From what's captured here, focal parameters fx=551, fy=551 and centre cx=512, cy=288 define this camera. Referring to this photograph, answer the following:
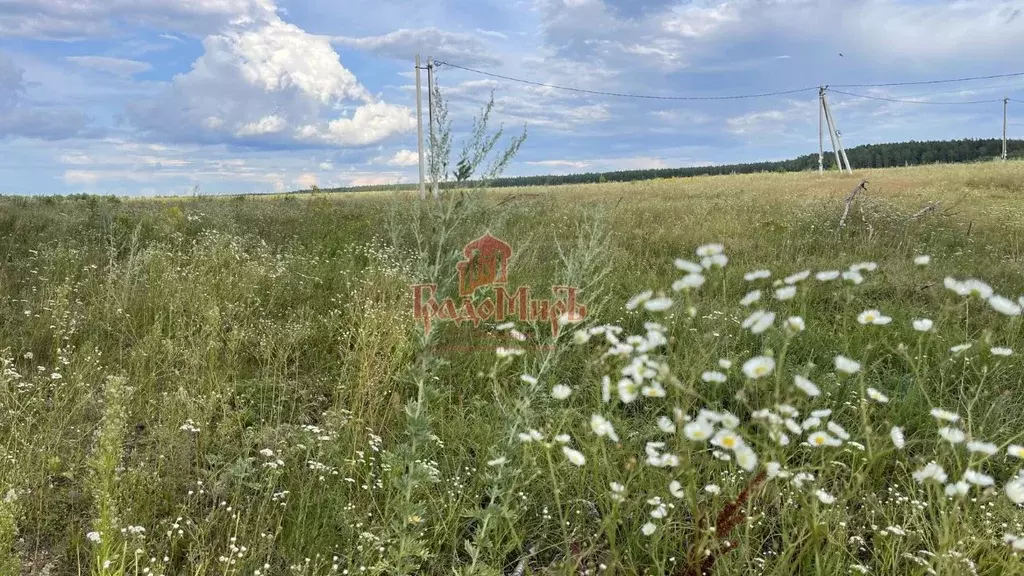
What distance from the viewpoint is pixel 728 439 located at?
182 cm

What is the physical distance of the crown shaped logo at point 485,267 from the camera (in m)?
4.51

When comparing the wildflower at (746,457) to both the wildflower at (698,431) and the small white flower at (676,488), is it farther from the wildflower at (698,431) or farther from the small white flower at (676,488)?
the small white flower at (676,488)

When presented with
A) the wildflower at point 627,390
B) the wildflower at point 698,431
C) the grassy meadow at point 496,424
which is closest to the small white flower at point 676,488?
the grassy meadow at point 496,424

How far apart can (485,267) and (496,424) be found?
2.42 meters

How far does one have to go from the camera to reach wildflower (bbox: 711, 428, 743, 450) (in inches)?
69.2

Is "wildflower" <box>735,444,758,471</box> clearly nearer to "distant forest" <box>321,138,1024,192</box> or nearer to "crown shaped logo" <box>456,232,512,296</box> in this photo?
"crown shaped logo" <box>456,232,512,296</box>

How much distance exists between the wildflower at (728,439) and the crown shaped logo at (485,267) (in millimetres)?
2773

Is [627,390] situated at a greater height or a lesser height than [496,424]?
greater

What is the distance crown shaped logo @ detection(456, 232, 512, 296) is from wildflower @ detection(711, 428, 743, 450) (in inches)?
109

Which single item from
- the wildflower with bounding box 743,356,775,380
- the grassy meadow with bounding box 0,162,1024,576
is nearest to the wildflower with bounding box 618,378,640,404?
the grassy meadow with bounding box 0,162,1024,576

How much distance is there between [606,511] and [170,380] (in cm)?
292

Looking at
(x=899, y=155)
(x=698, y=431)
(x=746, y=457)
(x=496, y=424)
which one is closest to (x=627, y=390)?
(x=698, y=431)

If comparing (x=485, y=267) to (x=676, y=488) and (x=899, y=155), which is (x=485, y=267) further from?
(x=899, y=155)

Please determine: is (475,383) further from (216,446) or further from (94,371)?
(94,371)
